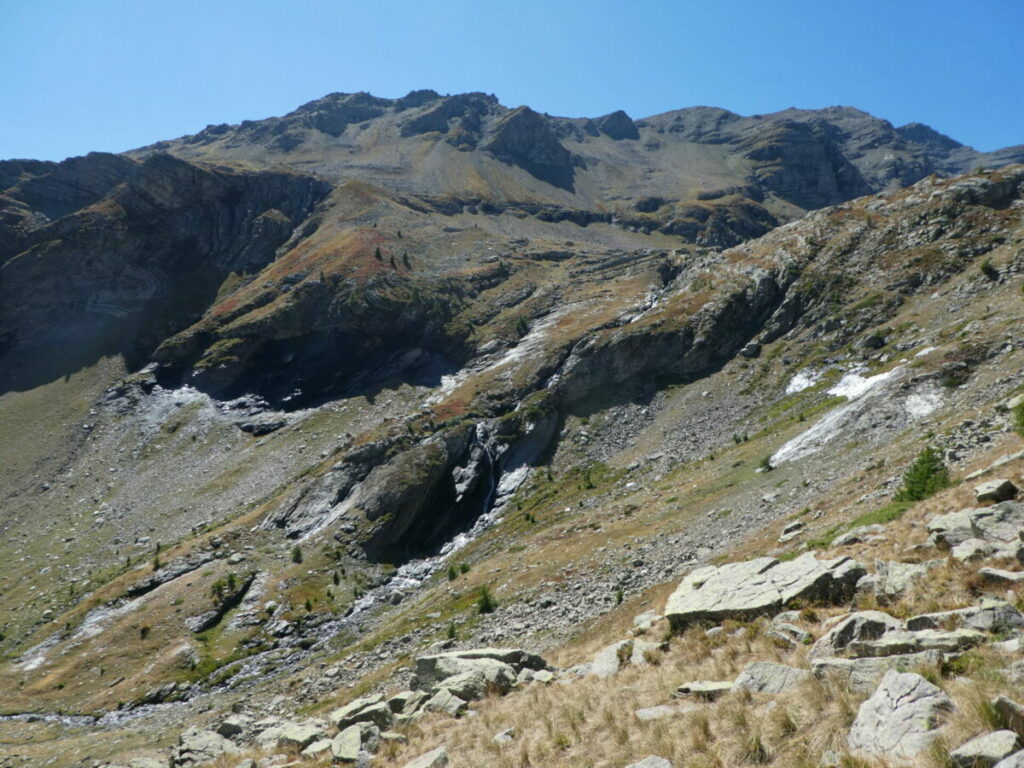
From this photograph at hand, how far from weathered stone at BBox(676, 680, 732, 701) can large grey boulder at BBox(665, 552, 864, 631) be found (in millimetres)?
3928

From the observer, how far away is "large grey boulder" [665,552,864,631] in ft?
48.8

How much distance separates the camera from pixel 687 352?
2719 inches

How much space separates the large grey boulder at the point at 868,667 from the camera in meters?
9.41

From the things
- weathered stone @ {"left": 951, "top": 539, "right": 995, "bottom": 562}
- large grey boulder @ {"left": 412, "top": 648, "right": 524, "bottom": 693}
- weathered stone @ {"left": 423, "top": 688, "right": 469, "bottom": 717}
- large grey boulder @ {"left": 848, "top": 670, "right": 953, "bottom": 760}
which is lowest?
large grey boulder @ {"left": 412, "top": 648, "right": 524, "bottom": 693}

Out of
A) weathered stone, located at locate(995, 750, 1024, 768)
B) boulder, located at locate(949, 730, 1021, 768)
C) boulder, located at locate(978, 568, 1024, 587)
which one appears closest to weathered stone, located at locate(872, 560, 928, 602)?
boulder, located at locate(978, 568, 1024, 587)

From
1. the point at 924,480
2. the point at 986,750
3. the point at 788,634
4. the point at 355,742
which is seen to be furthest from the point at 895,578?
the point at 355,742

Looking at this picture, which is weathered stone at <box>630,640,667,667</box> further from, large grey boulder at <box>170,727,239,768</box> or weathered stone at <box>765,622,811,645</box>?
large grey boulder at <box>170,727,239,768</box>

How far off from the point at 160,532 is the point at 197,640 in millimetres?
33452

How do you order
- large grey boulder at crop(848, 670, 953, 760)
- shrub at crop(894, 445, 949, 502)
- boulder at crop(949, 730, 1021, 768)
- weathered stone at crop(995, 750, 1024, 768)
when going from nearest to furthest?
weathered stone at crop(995, 750, 1024, 768) → boulder at crop(949, 730, 1021, 768) → large grey boulder at crop(848, 670, 953, 760) → shrub at crop(894, 445, 949, 502)

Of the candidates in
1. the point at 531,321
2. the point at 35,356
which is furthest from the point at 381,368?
the point at 35,356

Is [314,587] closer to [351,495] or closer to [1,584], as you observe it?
[351,495]

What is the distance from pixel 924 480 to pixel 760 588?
9415 mm

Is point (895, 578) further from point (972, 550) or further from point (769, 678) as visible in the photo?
point (769, 678)

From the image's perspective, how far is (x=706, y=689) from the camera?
11758 mm
